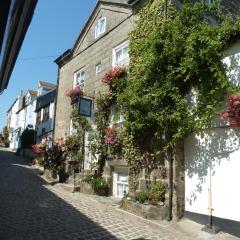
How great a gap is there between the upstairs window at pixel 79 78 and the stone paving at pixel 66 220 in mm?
6385

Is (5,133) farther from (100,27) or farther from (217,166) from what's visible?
(217,166)

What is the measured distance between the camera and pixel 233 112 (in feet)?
26.1

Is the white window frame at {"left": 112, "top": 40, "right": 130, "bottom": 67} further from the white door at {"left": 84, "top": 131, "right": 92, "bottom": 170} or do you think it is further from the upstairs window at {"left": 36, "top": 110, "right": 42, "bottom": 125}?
the upstairs window at {"left": 36, "top": 110, "right": 42, "bottom": 125}

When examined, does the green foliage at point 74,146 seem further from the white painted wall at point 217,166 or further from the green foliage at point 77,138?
the white painted wall at point 217,166

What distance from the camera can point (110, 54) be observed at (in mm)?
14906

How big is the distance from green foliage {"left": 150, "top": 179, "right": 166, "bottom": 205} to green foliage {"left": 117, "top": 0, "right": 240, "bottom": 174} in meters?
0.88

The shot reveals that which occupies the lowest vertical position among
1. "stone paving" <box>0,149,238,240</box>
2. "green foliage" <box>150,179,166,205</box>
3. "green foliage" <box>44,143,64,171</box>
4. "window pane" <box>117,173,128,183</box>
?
"stone paving" <box>0,149,238,240</box>

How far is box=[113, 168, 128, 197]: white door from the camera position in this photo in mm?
12609

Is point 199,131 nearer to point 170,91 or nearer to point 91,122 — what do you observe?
point 170,91

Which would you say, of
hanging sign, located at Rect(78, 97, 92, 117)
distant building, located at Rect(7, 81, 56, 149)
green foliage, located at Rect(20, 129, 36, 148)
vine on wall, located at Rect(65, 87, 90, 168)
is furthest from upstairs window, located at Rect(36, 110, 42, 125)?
hanging sign, located at Rect(78, 97, 92, 117)

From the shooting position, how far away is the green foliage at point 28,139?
115ft

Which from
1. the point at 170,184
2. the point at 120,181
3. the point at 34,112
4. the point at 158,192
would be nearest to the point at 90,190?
the point at 120,181

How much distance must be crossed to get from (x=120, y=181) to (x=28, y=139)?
24.7 meters

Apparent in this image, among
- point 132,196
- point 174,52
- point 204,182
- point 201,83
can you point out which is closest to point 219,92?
point 201,83
